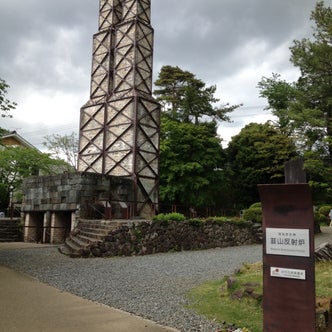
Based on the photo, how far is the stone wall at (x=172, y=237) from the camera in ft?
38.4

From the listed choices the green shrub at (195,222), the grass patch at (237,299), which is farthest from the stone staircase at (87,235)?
the grass patch at (237,299)

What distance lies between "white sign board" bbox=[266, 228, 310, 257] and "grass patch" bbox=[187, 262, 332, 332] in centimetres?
112

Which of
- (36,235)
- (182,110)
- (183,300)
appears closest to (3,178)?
(36,235)

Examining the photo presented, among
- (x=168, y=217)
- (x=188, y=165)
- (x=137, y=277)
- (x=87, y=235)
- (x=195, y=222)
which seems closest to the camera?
(x=137, y=277)

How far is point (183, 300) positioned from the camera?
5.65 metres

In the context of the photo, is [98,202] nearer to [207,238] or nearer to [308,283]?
[207,238]

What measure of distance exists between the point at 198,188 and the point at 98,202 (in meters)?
9.34

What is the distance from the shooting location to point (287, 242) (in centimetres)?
363

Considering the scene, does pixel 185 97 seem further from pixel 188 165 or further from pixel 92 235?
pixel 92 235

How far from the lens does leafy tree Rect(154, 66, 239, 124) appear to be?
89.9 feet

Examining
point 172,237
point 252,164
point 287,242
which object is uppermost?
point 252,164

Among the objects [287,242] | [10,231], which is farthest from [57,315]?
[10,231]

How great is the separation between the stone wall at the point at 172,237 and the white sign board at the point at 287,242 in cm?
848

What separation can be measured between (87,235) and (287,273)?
10.1m
